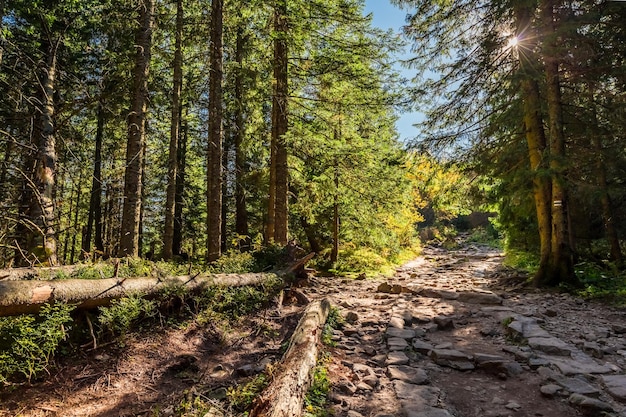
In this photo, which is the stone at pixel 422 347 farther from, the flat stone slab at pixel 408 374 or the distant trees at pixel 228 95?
the distant trees at pixel 228 95

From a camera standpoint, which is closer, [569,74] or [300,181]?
[569,74]

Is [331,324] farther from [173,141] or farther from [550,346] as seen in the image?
[173,141]

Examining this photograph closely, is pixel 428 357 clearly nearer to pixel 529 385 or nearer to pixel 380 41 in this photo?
pixel 529 385

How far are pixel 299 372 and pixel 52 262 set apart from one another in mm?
6867

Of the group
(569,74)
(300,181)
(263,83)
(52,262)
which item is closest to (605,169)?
(569,74)

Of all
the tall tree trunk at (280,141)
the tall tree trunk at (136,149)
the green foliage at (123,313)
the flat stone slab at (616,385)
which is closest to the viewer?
the flat stone slab at (616,385)

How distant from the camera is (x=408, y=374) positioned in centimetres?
424

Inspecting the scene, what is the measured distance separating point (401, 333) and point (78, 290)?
466cm

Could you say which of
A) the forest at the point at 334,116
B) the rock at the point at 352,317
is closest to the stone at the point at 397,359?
the rock at the point at 352,317

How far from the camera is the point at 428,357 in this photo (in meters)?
4.89

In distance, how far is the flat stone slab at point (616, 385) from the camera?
3.44m

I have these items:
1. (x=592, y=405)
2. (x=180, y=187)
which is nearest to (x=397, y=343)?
(x=592, y=405)

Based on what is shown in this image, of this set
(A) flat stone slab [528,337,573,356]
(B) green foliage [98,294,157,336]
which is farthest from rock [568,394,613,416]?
(B) green foliage [98,294,157,336]

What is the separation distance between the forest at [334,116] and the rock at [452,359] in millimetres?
3663
